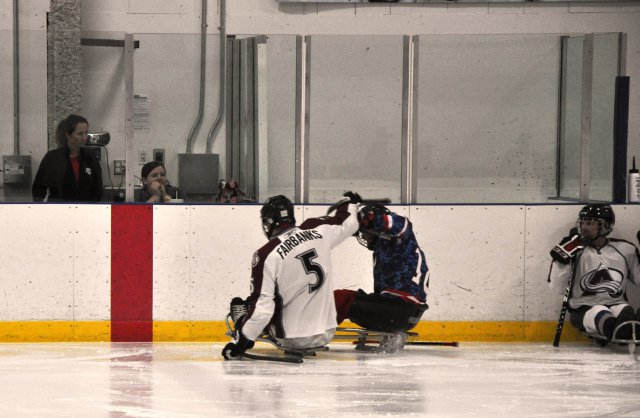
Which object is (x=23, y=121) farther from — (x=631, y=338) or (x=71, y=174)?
(x=631, y=338)

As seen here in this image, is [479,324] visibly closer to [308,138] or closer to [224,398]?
[308,138]

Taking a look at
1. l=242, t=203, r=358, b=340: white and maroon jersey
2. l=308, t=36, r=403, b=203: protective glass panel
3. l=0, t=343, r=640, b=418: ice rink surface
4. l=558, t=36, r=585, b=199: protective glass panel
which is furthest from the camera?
l=558, t=36, r=585, b=199: protective glass panel

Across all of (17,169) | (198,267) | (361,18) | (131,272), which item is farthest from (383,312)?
(361,18)

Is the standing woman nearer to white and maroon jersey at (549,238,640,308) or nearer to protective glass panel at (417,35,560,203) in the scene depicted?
protective glass panel at (417,35,560,203)

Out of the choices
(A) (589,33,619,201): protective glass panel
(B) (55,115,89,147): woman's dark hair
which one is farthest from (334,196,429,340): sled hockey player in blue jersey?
(B) (55,115,89,147): woman's dark hair

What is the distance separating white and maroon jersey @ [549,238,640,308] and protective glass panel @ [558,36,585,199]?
0.50 m

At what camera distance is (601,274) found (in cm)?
664

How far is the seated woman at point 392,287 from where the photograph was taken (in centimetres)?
607

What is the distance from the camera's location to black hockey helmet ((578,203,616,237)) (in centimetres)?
660

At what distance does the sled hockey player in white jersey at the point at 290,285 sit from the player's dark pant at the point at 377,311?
0.74ft

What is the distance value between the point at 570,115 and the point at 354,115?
1397 mm

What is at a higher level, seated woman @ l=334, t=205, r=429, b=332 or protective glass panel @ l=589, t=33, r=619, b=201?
protective glass panel @ l=589, t=33, r=619, b=201

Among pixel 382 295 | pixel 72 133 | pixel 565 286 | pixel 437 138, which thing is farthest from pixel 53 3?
pixel 565 286

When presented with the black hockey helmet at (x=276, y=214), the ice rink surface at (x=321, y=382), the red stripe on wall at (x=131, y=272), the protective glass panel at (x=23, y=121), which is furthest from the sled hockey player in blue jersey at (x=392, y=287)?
the protective glass panel at (x=23, y=121)
